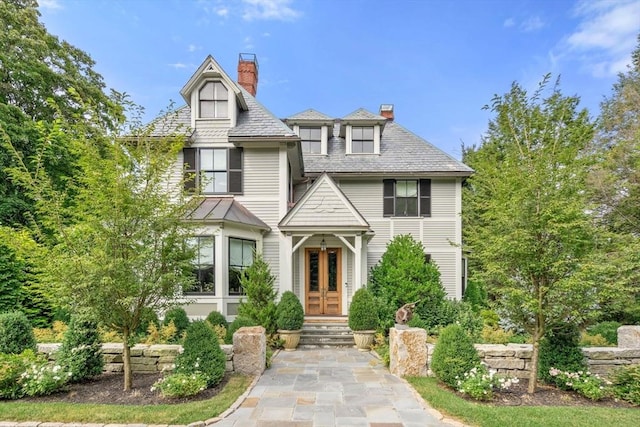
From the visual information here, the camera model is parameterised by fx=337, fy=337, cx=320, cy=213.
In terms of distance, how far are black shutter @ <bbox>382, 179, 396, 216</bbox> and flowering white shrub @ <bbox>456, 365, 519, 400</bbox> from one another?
8110 mm

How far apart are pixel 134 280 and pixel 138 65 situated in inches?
383

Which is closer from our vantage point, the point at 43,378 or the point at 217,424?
the point at 217,424

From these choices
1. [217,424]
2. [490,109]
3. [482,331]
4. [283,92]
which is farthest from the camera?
[283,92]

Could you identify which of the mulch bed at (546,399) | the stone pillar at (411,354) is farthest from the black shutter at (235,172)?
the mulch bed at (546,399)

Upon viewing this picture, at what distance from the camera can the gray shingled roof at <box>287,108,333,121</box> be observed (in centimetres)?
1435

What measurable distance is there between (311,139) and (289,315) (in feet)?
27.0

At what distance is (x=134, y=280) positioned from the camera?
519cm

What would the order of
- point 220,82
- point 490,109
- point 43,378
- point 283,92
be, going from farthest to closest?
1. point 283,92
2. point 220,82
3. point 490,109
4. point 43,378

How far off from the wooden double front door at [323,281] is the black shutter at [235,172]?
3.21 m

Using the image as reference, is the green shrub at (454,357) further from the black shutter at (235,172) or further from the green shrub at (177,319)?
the black shutter at (235,172)

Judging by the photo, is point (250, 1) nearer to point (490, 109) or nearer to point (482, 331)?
point (490, 109)

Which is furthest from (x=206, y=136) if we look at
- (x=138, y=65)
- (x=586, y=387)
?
(x=586, y=387)

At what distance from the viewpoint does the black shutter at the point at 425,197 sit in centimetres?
1316

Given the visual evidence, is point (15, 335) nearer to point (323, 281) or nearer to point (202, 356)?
point (202, 356)
